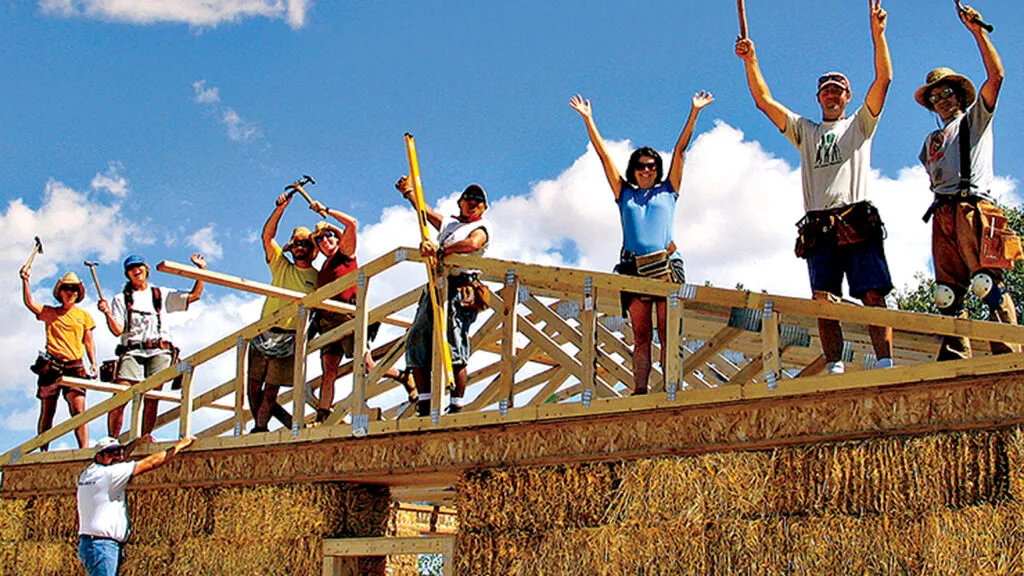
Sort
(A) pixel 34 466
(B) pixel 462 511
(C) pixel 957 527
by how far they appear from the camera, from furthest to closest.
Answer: (A) pixel 34 466
(B) pixel 462 511
(C) pixel 957 527

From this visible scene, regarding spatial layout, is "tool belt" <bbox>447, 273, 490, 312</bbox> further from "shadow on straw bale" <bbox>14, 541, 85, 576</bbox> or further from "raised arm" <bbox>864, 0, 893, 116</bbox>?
"shadow on straw bale" <bbox>14, 541, 85, 576</bbox>

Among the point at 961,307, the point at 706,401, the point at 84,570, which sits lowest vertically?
the point at 84,570

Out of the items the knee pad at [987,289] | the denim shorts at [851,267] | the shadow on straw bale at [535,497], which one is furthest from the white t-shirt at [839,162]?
the shadow on straw bale at [535,497]

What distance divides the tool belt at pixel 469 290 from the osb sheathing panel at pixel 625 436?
889 mm

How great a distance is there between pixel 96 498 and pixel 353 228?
9.31 feet

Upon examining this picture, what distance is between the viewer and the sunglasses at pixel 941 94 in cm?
624

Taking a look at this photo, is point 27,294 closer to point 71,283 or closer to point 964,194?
point 71,283

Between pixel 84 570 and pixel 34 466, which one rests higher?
pixel 34 466

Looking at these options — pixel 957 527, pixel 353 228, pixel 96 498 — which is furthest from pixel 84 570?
pixel 957 527

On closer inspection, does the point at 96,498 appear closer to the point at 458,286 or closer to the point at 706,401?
the point at 458,286

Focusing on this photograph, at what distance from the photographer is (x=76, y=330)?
1073 cm

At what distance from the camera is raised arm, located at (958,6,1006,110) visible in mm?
5891

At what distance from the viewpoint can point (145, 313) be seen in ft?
33.9

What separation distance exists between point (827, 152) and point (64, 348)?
24.3 feet
